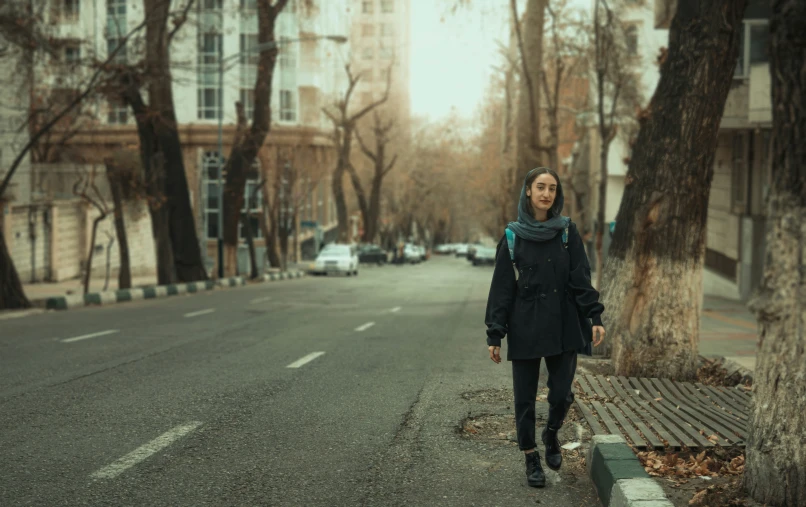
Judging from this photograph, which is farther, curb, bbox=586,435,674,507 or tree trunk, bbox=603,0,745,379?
tree trunk, bbox=603,0,745,379

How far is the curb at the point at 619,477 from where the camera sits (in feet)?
16.3

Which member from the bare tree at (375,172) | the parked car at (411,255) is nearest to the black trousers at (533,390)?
the bare tree at (375,172)

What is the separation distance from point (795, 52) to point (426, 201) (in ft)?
294

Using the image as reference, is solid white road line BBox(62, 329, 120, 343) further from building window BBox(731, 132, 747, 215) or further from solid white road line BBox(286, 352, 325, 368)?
building window BBox(731, 132, 747, 215)

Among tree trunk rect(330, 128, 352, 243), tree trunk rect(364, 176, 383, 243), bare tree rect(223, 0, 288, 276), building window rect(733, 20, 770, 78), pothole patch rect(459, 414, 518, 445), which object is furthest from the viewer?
tree trunk rect(364, 176, 383, 243)

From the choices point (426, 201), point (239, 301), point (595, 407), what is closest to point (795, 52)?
point (595, 407)

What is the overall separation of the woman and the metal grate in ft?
2.70

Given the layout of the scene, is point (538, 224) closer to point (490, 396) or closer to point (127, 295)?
point (490, 396)

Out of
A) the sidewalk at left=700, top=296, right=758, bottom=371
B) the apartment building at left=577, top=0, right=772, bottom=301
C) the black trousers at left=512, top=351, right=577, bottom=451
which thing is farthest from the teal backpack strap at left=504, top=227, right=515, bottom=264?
the apartment building at left=577, top=0, right=772, bottom=301

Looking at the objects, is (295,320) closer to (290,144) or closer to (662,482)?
(662,482)

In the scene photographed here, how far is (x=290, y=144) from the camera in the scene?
5281cm

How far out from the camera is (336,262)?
4847 cm

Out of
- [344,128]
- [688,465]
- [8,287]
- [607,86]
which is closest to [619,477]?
[688,465]

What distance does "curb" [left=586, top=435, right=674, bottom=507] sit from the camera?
4.96 m
